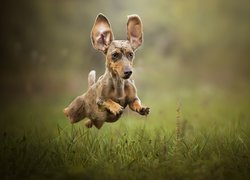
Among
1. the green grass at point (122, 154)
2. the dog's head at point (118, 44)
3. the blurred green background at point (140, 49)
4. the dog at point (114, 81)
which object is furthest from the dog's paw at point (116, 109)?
the blurred green background at point (140, 49)

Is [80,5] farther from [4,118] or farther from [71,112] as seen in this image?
[71,112]

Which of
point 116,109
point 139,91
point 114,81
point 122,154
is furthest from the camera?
point 139,91

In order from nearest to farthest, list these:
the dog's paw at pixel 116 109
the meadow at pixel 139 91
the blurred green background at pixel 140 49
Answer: the dog's paw at pixel 116 109, the meadow at pixel 139 91, the blurred green background at pixel 140 49

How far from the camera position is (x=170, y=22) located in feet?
22.2

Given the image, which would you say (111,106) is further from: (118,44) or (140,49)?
(140,49)

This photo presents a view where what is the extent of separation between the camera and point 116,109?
249cm

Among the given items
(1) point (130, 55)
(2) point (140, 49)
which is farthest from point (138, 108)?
(2) point (140, 49)

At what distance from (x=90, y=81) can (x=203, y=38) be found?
4.47 m

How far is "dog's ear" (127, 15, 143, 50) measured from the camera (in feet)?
8.73

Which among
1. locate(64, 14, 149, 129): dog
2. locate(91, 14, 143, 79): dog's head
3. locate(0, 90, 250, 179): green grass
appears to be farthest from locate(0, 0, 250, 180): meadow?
locate(91, 14, 143, 79): dog's head

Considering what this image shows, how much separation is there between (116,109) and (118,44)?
1.02ft

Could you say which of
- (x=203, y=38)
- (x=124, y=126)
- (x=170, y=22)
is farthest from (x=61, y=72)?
(x=124, y=126)

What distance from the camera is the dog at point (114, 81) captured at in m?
2.53

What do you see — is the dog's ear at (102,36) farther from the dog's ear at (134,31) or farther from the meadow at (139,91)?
the meadow at (139,91)
